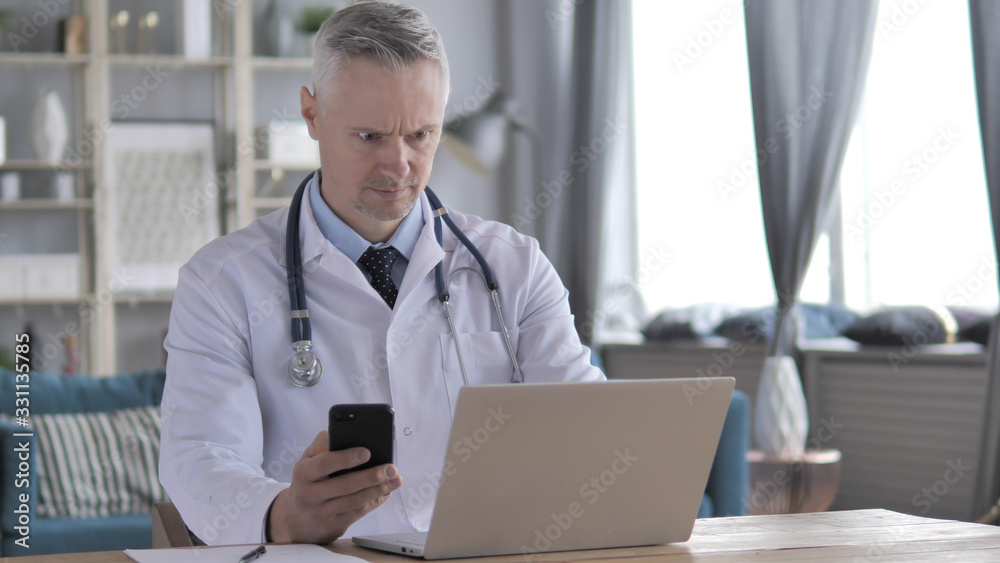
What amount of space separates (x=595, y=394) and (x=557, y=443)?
62mm

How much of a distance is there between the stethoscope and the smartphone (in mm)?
429

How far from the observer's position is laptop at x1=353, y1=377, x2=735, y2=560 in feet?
3.39

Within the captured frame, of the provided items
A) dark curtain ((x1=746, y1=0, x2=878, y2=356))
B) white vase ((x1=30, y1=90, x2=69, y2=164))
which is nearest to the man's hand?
dark curtain ((x1=746, y1=0, x2=878, y2=356))

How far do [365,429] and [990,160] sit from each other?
2.69 meters

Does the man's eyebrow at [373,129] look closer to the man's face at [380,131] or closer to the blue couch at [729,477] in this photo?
the man's face at [380,131]

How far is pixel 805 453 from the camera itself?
3.53m

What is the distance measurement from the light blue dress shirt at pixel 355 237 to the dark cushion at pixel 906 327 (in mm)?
2519

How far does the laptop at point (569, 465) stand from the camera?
1.03 meters

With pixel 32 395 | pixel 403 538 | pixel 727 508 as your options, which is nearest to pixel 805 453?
pixel 727 508

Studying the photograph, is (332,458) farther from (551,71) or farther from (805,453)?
(551,71)

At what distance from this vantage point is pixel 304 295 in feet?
5.03

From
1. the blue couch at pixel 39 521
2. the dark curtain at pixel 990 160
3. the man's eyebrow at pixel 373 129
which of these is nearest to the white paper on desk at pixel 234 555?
the man's eyebrow at pixel 373 129

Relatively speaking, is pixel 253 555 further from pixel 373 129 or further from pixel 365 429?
pixel 373 129

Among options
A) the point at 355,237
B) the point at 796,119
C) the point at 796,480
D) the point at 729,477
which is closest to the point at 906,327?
the point at 796,480
